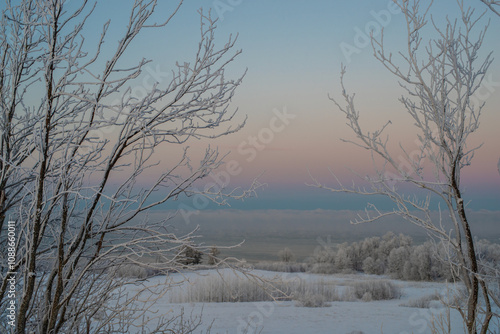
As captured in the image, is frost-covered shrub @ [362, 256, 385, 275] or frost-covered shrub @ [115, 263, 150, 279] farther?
frost-covered shrub @ [362, 256, 385, 275]

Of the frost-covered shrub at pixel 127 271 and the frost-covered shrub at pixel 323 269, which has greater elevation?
the frost-covered shrub at pixel 127 271

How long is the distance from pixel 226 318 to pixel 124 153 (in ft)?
20.5

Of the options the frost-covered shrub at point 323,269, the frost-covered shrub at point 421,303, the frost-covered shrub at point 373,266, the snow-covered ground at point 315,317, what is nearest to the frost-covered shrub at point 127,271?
the snow-covered ground at point 315,317

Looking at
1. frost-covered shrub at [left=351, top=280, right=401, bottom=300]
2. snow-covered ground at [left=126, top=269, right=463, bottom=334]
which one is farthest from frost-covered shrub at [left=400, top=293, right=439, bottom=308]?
frost-covered shrub at [left=351, top=280, right=401, bottom=300]

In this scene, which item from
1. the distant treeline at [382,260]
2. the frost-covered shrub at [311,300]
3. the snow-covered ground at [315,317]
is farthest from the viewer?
the distant treeline at [382,260]

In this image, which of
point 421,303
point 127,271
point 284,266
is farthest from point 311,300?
point 284,266

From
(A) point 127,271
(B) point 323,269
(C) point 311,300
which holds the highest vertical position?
(A) point 127,271

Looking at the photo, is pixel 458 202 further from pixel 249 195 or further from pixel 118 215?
pixel 118 215

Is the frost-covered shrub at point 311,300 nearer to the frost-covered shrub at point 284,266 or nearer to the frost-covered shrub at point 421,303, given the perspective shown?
the frost-covered shrub at point 421,303

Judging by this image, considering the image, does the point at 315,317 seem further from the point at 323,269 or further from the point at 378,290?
the point at 323,269

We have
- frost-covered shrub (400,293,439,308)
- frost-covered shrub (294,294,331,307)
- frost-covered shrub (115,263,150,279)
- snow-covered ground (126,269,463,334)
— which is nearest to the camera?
frost-covered shrub (115,263,150,279)

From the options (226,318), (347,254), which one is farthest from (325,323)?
(347,254)

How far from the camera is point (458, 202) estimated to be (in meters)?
3.12

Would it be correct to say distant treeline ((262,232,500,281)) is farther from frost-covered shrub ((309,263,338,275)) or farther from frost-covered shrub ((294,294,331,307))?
frost-covered shrub ((294,294,331,307))
